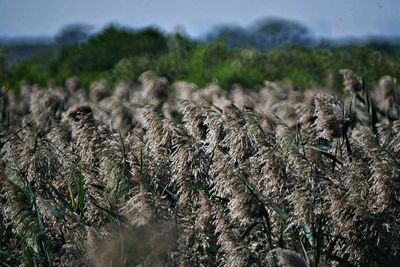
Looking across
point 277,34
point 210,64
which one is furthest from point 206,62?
point 277,34

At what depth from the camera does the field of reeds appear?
624 cm

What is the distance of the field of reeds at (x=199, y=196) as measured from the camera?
6238mm

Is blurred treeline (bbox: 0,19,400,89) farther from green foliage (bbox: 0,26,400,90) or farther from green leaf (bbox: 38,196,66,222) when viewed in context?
green leaf (bbox: 38,196,66,222)

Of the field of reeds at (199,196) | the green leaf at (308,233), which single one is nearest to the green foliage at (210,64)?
the field of reeds at (199,196)

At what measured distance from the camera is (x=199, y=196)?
6.60 meters

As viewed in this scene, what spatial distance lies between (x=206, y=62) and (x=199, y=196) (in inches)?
617

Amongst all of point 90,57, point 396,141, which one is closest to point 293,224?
point 396,141

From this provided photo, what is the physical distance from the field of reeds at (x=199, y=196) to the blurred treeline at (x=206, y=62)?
9.91 meters

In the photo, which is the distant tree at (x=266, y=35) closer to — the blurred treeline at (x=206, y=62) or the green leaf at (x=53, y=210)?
the blurred treeline at (x=206, y=62)

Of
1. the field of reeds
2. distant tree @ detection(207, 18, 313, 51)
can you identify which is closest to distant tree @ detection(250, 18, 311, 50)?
distant tree @ detection(207, 18, 313, 51)

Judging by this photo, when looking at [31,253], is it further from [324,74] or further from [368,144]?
[324,74]

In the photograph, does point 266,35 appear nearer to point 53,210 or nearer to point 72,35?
point 72,35

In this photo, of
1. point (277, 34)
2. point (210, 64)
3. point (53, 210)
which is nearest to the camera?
point (53, 210)

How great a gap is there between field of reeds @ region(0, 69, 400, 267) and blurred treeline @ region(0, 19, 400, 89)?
9.91m
